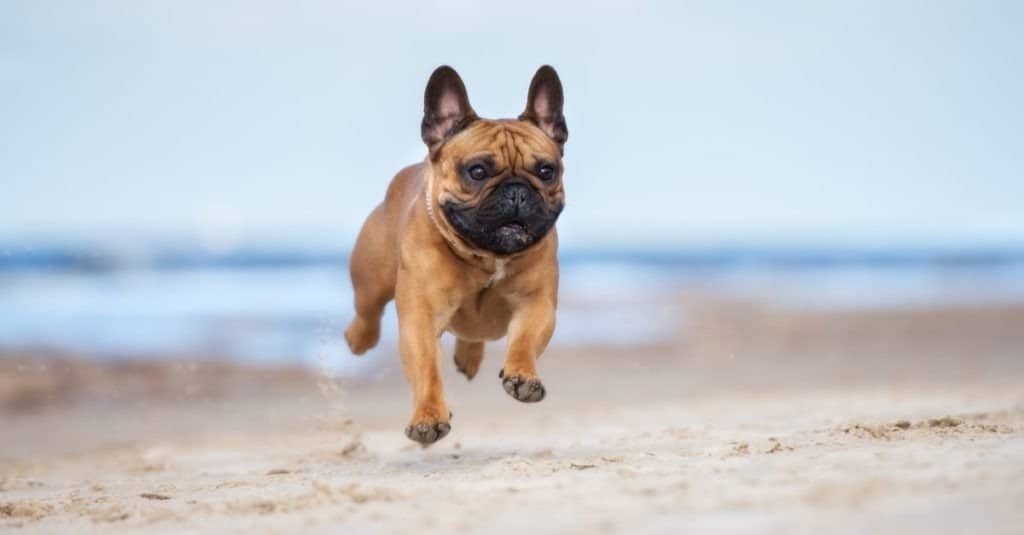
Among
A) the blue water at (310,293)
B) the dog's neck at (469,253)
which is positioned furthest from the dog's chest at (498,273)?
the blue water at (310,293)

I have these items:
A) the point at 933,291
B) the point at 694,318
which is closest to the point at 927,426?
the point at 694,318

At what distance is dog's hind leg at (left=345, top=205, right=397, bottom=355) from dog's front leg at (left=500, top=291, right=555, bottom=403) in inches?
36.9

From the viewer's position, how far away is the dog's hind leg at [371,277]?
6.39 m

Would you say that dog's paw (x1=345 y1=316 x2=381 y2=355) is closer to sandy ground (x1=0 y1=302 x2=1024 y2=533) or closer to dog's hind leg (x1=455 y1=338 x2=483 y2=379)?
dog's hind leg (x1=455 y1=338 x2=483 y2=379)

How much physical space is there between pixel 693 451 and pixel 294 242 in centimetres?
2607

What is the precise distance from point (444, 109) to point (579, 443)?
5.83ft

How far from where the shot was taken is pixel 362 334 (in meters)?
6.84

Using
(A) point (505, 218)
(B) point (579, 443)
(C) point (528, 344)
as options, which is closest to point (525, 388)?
(C) point (528, 344)

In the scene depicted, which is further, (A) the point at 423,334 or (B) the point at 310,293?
(B) the point at 310,293

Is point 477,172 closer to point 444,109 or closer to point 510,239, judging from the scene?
point 510,239

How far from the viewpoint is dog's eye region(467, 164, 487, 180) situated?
17.6ft

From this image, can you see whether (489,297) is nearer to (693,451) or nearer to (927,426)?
(693,451)

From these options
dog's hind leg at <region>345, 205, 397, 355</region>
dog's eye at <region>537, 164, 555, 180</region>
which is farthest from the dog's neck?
dog's hind leg at <region>345, 205, 397, 355</region>

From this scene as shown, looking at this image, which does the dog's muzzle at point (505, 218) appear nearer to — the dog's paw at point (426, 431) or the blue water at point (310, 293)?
the dog's paw at point (426, 431)
